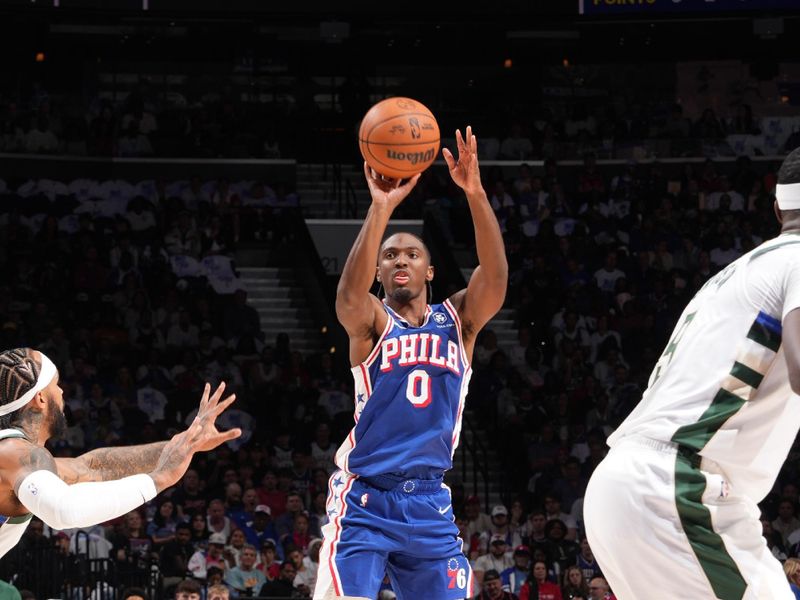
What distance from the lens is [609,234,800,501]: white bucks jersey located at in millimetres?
3752

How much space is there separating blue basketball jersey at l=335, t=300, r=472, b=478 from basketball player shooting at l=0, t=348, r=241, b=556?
105 cm

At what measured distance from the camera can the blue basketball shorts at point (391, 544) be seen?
222 inches

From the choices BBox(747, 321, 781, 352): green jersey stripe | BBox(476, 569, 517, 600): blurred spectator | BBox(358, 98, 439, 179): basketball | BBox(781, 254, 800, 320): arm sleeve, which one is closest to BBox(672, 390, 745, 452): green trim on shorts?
BBox(747, 321, 781, 352): green jersey stripe

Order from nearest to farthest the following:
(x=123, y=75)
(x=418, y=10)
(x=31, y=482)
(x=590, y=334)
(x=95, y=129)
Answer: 1. (x=31, y=482)
2. (x=590, y=334)
3. (x=418, y=10)
4. (x=95, y=129)
5. (x=123, y=75)

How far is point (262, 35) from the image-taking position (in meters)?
21.7

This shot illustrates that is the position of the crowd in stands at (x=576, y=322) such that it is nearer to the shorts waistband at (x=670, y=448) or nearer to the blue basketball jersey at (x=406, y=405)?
the blue basketball jersey at (x=406, y=405)

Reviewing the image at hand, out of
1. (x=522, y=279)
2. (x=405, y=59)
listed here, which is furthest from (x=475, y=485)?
(x=405, y=59)

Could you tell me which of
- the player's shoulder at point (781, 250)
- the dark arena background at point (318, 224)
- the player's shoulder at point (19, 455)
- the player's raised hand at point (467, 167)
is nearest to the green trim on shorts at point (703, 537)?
the player's shoulder at point (781, 250)

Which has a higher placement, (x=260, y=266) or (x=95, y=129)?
(x=95, y=129)

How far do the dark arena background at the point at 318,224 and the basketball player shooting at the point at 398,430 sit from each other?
11.2 feet

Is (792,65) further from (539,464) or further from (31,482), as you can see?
(31,482)

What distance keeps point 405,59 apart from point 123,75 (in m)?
4.84

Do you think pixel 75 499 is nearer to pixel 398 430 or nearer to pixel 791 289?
pixel 398 430

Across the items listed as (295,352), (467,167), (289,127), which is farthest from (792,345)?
(289,127)
